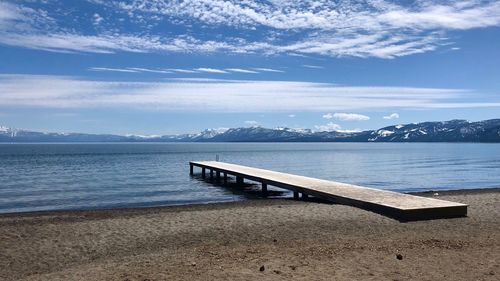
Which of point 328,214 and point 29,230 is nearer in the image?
point 29,230

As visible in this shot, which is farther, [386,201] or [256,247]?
[386,201]

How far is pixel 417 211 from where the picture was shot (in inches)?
599

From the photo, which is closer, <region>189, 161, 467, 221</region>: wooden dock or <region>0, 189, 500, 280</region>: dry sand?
<region>0, 189, 500, 280</region>: dry sand

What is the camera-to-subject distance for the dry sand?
363 inches

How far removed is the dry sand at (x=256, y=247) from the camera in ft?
30.2

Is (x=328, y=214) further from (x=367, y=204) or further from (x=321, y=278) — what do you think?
(x=321, y=278)

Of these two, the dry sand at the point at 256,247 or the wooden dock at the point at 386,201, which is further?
the wooden dock at the point at 386,201

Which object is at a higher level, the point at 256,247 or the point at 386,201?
the point at 386,201

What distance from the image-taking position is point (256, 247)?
11.8 meters

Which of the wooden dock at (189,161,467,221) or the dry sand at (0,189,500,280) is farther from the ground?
the wooden dock at (189,161,467,221)

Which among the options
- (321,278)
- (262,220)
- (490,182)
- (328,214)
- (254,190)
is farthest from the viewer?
(490,182)

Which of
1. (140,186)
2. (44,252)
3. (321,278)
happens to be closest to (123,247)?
(44,252)

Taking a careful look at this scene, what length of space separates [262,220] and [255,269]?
705 centimetres

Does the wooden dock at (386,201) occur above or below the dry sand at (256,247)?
above
